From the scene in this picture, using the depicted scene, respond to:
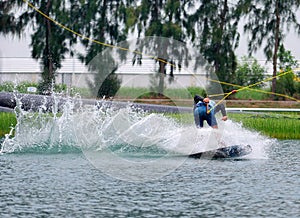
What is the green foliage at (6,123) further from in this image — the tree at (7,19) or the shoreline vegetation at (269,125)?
the tree at (7,19)

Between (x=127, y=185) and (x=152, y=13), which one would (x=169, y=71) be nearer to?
(x=152, y=13)

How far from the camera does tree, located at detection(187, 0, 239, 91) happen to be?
134 ft

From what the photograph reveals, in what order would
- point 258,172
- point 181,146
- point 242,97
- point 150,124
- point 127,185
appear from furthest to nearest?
point 242,97, point 150,124, point 181,146, point 258,172, point 127,185

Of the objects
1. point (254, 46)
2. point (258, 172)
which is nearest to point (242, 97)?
point (254, 46)

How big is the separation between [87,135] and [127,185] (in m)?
5.89

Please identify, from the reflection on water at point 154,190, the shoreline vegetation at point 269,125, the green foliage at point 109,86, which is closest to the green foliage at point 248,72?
the green foliage at point 109,86

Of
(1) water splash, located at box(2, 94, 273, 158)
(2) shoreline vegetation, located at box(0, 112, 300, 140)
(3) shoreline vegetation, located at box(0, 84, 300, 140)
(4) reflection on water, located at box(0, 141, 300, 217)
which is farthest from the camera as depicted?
(3) shoreline vegetation, located at box(0, 84, 300, 140)

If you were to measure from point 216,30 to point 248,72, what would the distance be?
32.3ft

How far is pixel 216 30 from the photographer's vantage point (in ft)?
133

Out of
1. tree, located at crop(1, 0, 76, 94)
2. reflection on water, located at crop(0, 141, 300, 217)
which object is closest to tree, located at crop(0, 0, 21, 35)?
tree, located at crop(1, 0, 76, 94)

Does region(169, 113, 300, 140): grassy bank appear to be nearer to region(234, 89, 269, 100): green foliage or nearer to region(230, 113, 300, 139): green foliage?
region(230, 113, 300, 139): green foliage

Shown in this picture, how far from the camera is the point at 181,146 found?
19.0m

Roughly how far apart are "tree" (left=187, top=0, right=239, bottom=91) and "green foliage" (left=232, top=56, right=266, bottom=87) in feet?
6.28

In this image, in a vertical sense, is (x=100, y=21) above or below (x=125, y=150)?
above
